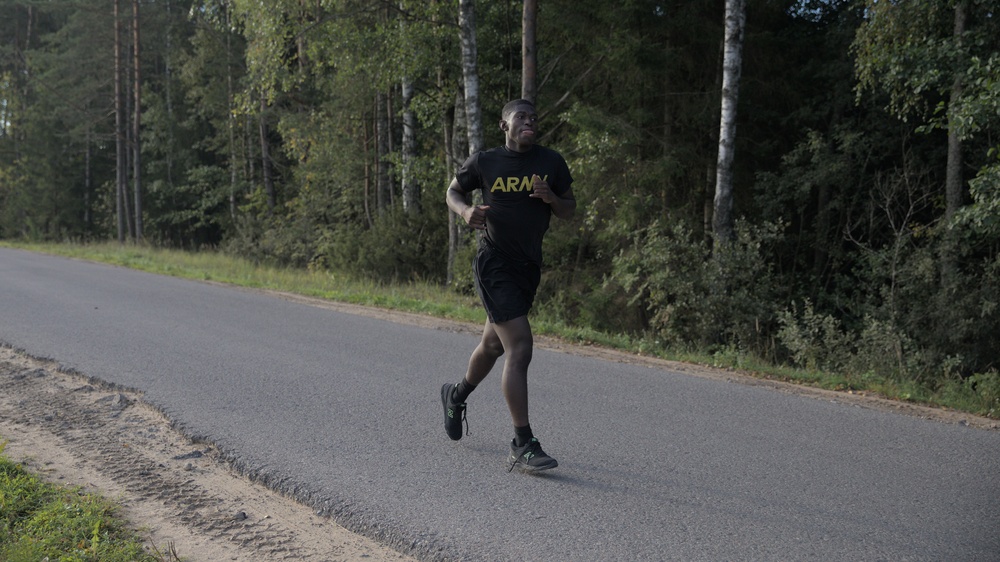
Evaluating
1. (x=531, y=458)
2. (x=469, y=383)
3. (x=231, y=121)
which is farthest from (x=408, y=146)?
(x=231, y=121)

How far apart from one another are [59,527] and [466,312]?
8.58 metres

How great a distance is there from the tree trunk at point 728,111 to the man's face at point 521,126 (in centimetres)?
812

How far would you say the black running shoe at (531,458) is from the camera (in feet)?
15.2

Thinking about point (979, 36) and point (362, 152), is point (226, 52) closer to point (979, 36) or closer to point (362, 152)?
point (362, 152)

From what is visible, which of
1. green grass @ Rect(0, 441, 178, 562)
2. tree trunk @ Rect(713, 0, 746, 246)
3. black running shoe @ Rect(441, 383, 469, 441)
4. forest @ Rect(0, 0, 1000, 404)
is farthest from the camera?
tree trunk @ Rect(713, 0, 746, 246)

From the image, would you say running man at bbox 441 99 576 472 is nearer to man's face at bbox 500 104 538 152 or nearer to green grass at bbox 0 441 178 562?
man's face at bbox 500 104 538 152

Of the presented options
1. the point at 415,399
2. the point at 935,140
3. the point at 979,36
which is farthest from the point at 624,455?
the point at 935,140

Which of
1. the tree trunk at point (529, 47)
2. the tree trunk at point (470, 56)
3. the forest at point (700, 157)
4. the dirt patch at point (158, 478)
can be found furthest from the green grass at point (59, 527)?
the tree trunk at point (470, 56)

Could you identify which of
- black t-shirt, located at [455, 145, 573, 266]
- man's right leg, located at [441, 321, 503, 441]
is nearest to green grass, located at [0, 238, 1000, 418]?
man's right leg, located at [441, 321, 503, 441]

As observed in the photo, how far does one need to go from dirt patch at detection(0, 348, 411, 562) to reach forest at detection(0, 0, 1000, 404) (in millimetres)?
6616

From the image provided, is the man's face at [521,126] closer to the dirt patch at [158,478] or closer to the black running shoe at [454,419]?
the black running shoe at [454,419]

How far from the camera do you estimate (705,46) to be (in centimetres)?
1733

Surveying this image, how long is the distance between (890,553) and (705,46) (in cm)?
1532

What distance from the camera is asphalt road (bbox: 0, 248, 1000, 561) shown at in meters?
3.79
